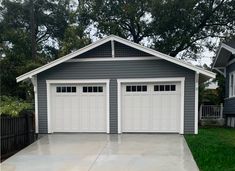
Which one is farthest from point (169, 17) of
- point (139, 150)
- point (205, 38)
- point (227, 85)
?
point (139, 150)

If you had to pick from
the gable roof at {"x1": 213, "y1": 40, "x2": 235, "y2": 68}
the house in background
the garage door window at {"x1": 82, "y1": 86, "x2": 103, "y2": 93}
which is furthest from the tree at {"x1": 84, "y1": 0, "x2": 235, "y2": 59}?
the garage door window at {"x1": 82, "y1": 86, "x2": 103, "y2": 93}

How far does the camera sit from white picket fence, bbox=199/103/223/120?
19.4 m

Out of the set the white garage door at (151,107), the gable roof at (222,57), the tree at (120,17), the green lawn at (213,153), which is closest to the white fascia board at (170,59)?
the white garage door at (151,107)

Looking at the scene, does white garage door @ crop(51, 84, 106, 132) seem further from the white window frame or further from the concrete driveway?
the white window frame

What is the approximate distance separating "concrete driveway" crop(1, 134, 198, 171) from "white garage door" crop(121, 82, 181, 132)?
1165mm

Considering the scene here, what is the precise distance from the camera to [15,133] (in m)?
9.02

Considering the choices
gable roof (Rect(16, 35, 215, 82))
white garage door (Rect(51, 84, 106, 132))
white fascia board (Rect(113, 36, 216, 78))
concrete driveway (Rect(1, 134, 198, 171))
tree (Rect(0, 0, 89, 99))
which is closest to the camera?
concrete driveway (Rect(1, 134, 198, 171))

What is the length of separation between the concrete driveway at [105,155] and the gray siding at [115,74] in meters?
1.54

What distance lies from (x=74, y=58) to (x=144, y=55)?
3.03 meters

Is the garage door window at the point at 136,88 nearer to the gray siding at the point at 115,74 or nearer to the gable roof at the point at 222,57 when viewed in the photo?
the gray siding at the point at 115,74

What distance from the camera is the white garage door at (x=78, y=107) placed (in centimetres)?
1249

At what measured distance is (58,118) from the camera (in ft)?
→ 41.7

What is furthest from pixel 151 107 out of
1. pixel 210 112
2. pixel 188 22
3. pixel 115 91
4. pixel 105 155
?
pixel 188 22

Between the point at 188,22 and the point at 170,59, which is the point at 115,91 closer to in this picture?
the point at 170,59
